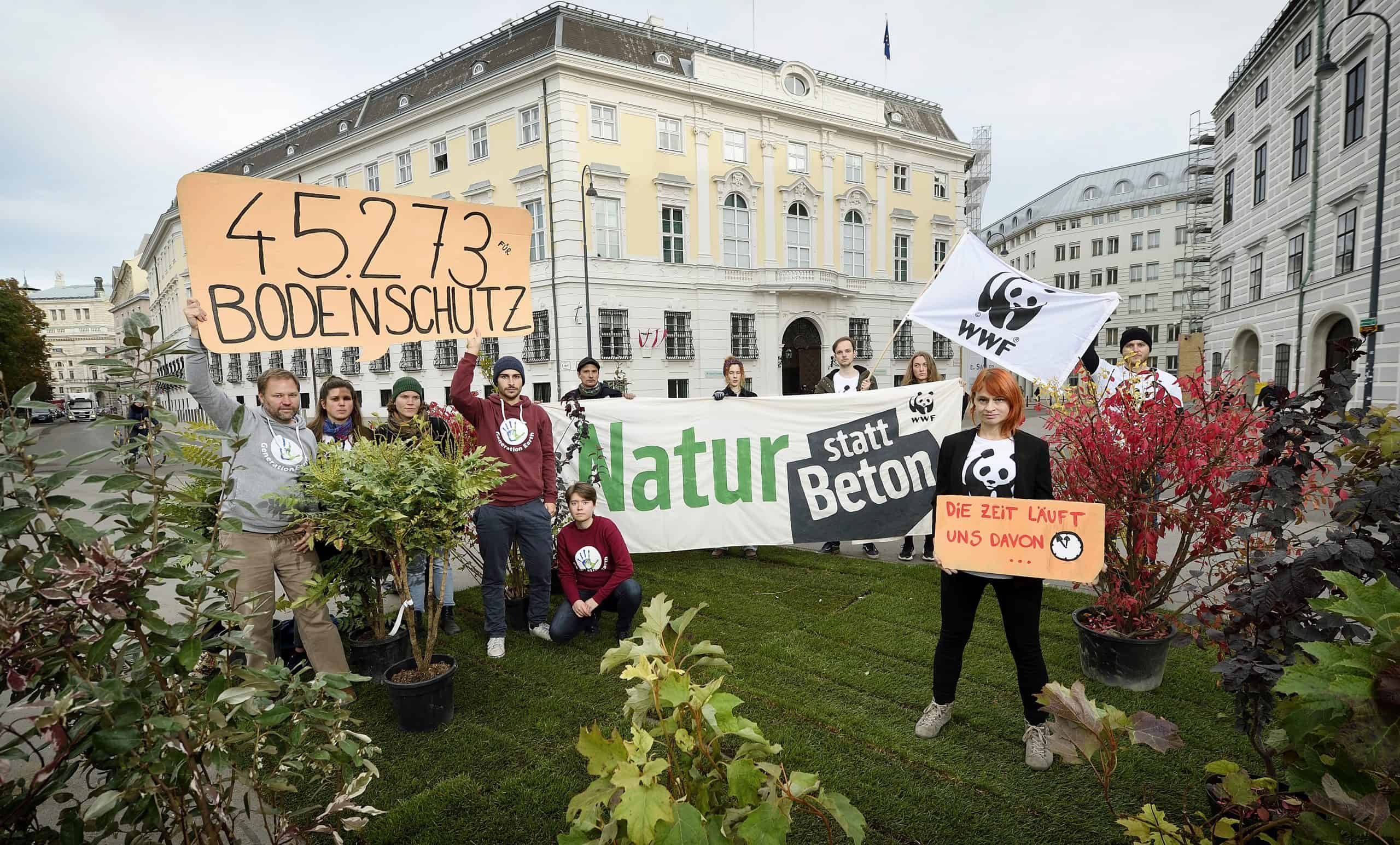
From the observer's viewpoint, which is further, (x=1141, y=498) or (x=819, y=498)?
(x=819, y=498)

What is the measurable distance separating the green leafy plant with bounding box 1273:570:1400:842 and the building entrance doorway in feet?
92.0

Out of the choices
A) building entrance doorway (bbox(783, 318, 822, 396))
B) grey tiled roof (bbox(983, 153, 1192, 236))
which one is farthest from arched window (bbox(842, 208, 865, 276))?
grey tiled roof (bbox(983, 153, 1192, 236))

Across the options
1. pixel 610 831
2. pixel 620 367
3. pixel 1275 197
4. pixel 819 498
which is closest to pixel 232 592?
pixel 610 831

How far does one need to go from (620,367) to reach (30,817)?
24.6 m

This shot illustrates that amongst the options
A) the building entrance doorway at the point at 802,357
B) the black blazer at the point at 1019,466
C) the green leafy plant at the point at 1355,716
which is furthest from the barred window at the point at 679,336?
the green leafy plant at the point at 1355,716

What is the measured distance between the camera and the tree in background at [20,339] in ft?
77.4

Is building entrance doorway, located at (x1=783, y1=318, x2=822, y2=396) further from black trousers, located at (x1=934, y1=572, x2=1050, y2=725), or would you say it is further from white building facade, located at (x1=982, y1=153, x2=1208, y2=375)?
white building facade, located at (x1=982, y1=153, x2=1208, y2=375)

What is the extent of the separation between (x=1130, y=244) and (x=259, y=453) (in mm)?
72831

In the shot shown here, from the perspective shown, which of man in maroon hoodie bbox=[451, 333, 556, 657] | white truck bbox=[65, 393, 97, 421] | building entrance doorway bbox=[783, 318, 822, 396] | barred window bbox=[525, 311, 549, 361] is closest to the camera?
man in maroon hoodie bbox=[451, 333, 556, 657]

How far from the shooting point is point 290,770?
67.9 inches

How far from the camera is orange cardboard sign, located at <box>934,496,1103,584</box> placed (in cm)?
298

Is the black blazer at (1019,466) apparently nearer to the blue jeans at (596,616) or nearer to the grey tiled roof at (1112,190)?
the blue jeans at (596,616)

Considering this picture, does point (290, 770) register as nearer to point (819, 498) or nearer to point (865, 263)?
point (819, 498)

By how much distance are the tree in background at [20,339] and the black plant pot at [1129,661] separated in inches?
Answer: 1010
